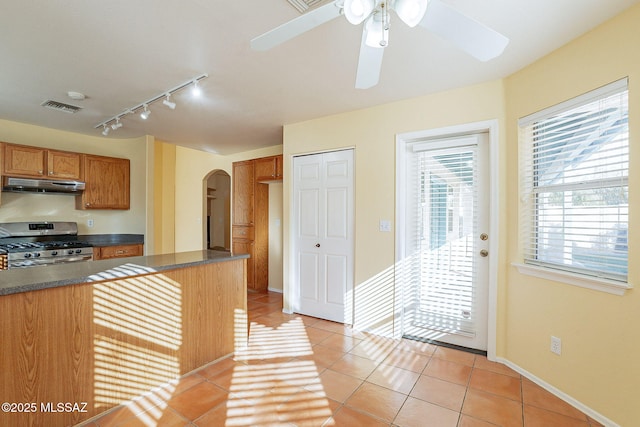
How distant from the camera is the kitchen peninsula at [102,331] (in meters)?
1.49

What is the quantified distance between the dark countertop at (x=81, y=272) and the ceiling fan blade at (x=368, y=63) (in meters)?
1.79

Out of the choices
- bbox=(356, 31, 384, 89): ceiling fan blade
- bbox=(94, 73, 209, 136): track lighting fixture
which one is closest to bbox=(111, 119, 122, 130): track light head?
bbox=(94, 73, 209, 136): track lighting fixture

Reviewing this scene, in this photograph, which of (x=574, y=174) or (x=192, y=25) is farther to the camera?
(x=574, y=174)

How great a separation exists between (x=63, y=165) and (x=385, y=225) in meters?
4.22

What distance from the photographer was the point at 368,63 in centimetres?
149

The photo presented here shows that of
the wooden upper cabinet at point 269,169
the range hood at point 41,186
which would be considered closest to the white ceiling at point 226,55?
the range hood at point 41,186

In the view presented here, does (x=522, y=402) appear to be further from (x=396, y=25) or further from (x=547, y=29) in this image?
(x=396, y=25)

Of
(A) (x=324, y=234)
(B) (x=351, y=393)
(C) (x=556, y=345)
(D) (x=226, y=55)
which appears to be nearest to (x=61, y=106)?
(D) (x=226, y=55)

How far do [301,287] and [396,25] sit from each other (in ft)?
9.67

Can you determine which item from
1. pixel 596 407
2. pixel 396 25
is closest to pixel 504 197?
pixel 596 407

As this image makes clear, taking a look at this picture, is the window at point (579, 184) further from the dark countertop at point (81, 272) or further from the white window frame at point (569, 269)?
the dark countertop at point (81, 272)

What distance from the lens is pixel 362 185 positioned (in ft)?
10.5

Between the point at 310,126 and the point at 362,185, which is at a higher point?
the point at 310,126

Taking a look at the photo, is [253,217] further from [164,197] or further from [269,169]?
[164,197]
